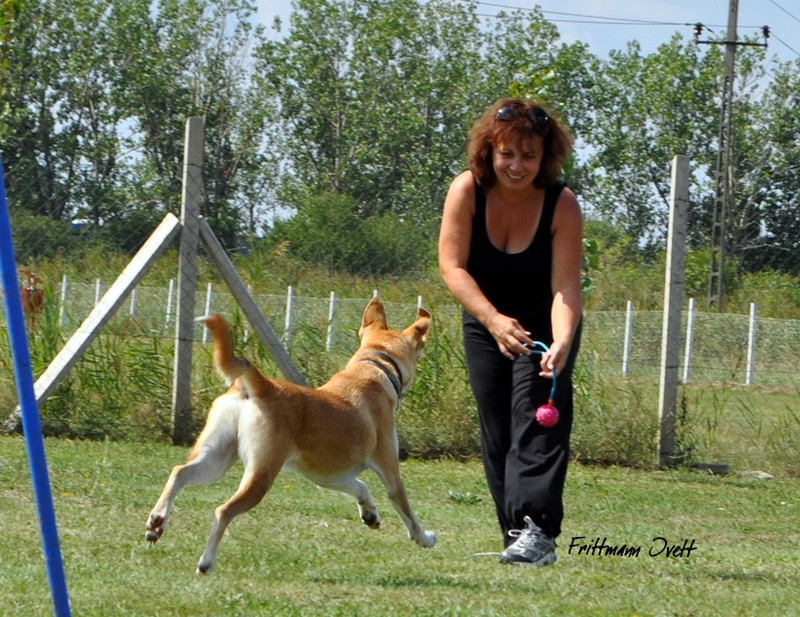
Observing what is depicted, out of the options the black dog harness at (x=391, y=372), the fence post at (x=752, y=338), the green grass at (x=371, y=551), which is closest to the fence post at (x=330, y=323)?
the green grass at (x=371, y=551)

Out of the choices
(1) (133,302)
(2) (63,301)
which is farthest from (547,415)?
(2) (63,301)

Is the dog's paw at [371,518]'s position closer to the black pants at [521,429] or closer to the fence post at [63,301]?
the black pants at [521,429]

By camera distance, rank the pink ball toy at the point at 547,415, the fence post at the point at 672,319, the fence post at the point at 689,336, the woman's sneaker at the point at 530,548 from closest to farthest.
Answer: the pink ball toy at the point at 547,415 → the woman's sneaker at the point at 530,548 → the fence post at the point at 672,319 → the fence post at the point at 689,336

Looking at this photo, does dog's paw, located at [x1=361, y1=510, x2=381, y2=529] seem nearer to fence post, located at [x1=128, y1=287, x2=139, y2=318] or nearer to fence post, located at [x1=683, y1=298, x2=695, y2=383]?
fence post, located at [x1=128, y1=287, x2=139, y2=318]

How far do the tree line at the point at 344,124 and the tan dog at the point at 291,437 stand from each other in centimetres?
475

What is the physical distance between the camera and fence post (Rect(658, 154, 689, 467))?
9.55 metres

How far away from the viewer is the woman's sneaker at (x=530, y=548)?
4941mm

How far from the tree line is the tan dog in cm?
475

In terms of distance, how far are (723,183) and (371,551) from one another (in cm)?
2237

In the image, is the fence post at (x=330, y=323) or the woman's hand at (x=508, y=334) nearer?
the woman's hand at (x=508, y=334)

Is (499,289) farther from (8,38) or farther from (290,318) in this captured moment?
(8,38)

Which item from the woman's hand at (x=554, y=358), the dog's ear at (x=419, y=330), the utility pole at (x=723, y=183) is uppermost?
the utility pole at (x=723, y=183)

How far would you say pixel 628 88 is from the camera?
4644cm

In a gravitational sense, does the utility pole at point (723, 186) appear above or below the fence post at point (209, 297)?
above
